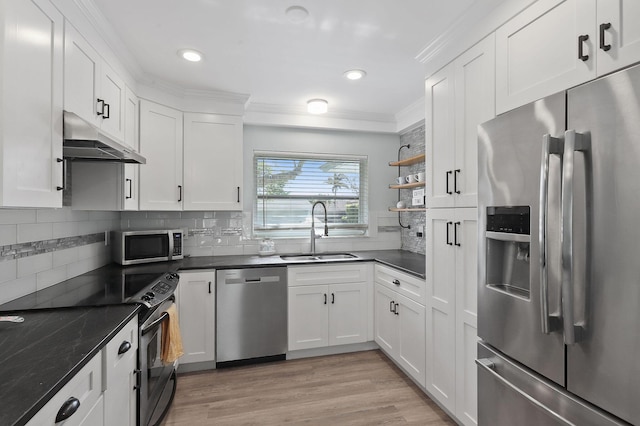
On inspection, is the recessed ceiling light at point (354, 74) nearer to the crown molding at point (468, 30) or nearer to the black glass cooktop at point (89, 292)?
the crown molding at point (468, 30)

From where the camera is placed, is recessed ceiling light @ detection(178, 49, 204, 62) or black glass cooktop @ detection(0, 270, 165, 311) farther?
recessed ceiling light @ detection(178, 49, 204, 62)

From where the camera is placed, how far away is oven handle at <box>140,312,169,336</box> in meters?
1.73

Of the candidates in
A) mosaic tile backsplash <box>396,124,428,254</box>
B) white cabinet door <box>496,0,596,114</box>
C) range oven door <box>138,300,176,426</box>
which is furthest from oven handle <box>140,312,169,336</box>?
mosaic tile backsplash <box>396,124,428,254</box>

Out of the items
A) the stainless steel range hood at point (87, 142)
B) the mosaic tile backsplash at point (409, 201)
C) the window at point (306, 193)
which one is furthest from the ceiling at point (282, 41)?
the window at point (306, 193)

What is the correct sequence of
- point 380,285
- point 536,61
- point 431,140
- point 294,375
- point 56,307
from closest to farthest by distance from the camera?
point 536,61 → point 56,307 → point 431,140 → point 294,375 → point 380,285

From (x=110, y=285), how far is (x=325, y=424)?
1.67 m

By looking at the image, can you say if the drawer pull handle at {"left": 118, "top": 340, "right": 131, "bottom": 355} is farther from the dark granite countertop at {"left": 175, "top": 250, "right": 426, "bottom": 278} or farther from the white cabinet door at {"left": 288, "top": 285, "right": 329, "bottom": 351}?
the white cabinet door at {"left": 288, "top": 285, "right": 329, "bottom": 351}

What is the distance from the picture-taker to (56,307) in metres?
1.53

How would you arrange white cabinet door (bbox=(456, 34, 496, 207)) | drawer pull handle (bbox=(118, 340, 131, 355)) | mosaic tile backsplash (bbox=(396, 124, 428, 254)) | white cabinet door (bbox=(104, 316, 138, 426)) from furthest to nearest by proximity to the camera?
mosaic tile backsplash (bbox=(396, 124, 428, 254))
white cabinet door (bbox=(456, 34, 496, 207))
drawer pull handle (bbox=(118, 340, 131, 355))
white cabinet door (bbox=(104, 316, 138, 426))

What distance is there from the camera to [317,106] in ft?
10.5

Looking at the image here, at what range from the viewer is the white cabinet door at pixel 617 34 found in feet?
3.37

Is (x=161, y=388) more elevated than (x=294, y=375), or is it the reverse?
(x=161, y=388)

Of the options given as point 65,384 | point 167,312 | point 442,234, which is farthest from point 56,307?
point 442,234

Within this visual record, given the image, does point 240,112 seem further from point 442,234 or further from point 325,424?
point 325,424
